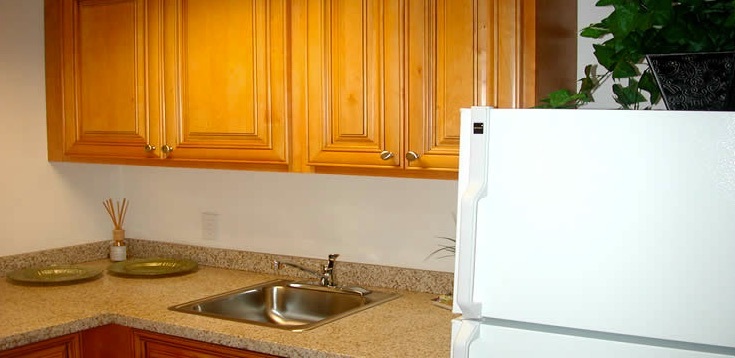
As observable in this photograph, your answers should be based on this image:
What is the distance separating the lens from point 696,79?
1.75 meters

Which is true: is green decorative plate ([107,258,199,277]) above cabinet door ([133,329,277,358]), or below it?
above

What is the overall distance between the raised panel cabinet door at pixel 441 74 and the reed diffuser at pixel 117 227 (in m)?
1.61

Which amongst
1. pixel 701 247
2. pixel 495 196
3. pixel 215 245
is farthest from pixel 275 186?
pixel 701 247

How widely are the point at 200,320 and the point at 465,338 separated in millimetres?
1092

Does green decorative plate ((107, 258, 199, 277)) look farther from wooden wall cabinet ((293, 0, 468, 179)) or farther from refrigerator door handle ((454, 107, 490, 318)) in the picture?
refrigerator door handle ((454, 107, 490, 318))

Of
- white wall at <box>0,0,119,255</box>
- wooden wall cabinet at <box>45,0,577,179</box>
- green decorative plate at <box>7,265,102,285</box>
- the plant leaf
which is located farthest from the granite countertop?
the plant leaf

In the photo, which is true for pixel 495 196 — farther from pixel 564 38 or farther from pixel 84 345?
pixel 84 345

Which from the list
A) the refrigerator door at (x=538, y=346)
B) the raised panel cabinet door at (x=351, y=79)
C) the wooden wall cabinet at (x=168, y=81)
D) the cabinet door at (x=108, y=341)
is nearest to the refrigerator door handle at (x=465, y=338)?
the refrigerator door at (x=538, y=346)

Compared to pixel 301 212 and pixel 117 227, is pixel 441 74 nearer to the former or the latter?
pixel 301 212

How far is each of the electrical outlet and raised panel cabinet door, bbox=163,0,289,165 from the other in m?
0.49

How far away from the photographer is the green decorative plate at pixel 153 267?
3234 millimetres

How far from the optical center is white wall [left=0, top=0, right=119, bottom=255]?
329 centimetres

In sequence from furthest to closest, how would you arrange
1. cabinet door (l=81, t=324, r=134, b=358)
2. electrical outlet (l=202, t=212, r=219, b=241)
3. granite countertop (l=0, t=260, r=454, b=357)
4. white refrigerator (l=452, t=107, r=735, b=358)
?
electrical outlet (l=202, t=212, r=219, b=241) < cabinet door (l=81, t=324, r=134, b=358) < granite countertop (l=0, t=260, r=454, b=357) < white refrigerator (l=452, t=107, r=735, b=358)

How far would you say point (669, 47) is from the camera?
1814 mm
